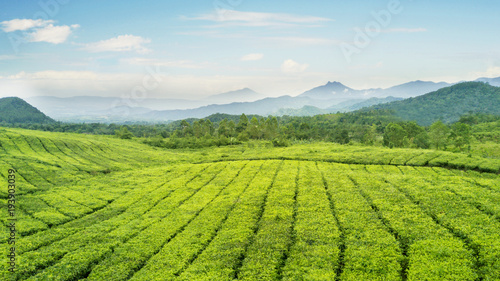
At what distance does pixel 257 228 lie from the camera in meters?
21.3

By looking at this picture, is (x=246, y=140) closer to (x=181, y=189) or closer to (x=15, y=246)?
(x=181, y=189)

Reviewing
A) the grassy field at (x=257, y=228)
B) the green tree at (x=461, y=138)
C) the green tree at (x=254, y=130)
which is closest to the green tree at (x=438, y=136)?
the green tree at (x=461, y=138)

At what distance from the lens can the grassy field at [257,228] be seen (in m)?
15.6

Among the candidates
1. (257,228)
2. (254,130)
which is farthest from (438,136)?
(257,228)

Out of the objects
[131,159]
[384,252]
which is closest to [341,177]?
[384,252]

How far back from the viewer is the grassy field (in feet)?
51.1

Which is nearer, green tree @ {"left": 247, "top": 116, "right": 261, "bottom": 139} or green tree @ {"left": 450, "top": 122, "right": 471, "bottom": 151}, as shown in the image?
green tree @ {"left": 450, "top": 122, "right": 471, "bottom": 151}

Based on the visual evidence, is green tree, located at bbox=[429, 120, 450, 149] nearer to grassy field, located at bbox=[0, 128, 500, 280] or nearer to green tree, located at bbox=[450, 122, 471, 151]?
green tree, located at bbox=[450, 122, 471, 151]

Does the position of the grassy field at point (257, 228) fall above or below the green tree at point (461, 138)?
below

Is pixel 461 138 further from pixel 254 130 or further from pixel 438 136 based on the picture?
pixel 254 130

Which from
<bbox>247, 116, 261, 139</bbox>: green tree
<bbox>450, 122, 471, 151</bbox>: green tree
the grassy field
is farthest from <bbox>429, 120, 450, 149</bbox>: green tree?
<bbox>247, 116, 261, 139</bbox>: green tree

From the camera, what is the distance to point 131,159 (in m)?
62.5

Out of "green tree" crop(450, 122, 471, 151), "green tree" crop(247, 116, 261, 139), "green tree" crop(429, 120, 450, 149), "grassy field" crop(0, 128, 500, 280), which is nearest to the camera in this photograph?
"grassy field" crop(0, 128, 500, 280)

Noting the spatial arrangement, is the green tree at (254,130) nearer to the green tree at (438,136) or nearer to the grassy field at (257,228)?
the green tree at (438,136)
